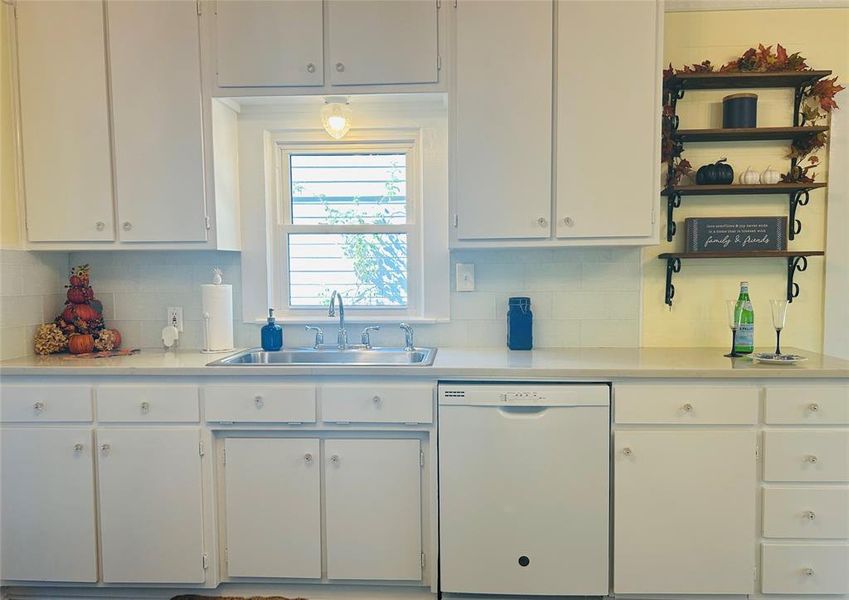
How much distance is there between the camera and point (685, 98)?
7.77 feet

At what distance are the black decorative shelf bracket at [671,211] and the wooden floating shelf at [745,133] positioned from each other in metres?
0.26

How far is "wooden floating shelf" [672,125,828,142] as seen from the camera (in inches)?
87.8

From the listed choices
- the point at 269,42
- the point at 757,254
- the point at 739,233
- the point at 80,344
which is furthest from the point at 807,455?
the point at 80,344

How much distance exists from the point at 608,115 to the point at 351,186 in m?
1.23

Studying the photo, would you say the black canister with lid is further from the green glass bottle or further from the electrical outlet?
the electrical outlet

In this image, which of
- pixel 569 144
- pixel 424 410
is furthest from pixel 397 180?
pixel 424 410

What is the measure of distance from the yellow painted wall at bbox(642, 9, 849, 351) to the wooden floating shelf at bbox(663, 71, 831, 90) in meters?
0.04

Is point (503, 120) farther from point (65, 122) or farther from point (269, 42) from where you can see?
point (65, 122)

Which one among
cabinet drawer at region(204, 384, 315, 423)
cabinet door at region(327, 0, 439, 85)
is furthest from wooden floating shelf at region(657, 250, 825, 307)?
cabinet drawer at region(204, 384, 315, 423)

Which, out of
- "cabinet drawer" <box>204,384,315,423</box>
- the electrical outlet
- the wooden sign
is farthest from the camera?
the electrical outlet

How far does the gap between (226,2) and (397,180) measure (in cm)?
103

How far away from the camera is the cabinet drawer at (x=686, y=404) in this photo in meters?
1.89

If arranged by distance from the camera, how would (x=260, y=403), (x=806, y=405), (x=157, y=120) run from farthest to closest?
(x=157, y=120), (x=260, y=403), (x=806, y=405)

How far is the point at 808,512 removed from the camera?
190 centimetres
